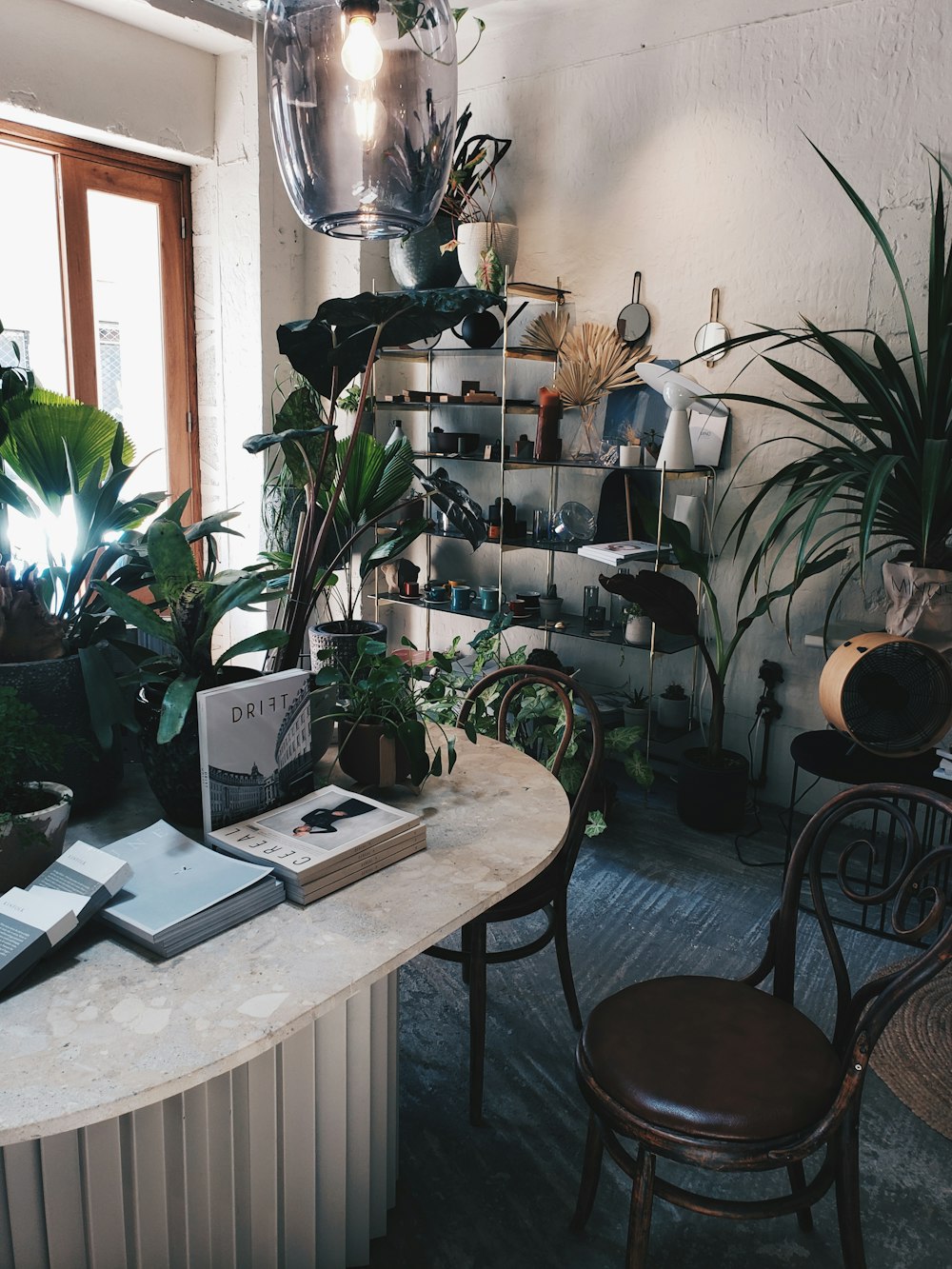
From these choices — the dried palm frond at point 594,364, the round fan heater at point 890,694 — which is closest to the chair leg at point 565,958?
the round fan heater at point 890,694

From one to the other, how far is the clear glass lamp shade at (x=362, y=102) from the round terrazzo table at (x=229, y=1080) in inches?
37.4

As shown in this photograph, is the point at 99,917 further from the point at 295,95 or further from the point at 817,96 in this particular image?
the point at 817,96

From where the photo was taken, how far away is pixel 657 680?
12.3 ft

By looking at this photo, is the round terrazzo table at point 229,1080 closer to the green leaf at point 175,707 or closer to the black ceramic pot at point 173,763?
the black ceramic pot at point 173,763

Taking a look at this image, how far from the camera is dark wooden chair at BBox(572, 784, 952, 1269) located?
121cm

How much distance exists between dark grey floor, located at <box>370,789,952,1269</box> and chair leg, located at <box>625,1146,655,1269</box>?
0.33m

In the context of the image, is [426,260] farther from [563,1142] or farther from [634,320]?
[563,1142]

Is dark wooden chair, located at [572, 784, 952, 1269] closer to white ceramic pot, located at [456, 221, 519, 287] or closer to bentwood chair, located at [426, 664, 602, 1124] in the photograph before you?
bentwood chair, located at [426, 664, 602, 1124]

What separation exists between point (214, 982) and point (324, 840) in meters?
0.32

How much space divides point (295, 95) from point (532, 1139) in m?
1.84

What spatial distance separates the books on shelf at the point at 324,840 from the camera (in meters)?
1.33

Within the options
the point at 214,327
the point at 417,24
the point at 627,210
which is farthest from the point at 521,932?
the point at 214,327

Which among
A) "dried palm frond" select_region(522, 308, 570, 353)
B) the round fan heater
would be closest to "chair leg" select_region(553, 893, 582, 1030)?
the round fan heater

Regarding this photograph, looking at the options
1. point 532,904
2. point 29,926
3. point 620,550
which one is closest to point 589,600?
point 620,550
